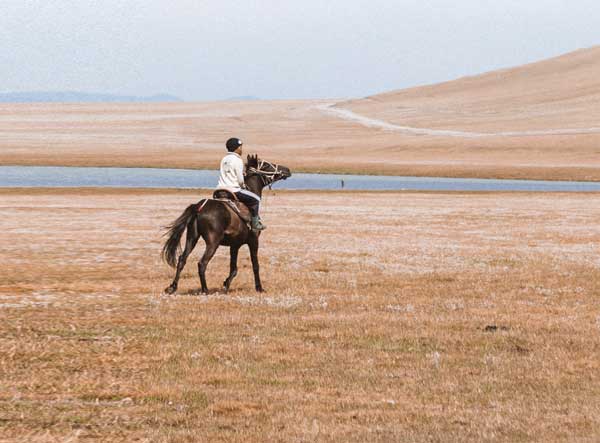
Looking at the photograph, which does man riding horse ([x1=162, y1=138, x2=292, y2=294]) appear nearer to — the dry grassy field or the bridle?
the bridle

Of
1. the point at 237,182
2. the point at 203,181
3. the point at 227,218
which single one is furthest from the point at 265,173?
the point at 203,181

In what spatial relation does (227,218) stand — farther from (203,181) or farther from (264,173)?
(203,181)

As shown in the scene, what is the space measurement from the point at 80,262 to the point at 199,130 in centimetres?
12601

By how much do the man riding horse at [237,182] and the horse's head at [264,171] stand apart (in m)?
0.37

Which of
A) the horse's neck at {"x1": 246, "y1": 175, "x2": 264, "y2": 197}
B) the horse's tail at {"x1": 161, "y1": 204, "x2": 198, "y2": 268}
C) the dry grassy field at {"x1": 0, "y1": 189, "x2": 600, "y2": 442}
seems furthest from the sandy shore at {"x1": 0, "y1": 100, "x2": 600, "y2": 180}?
the horse's tail at {"x1": 161, "y1": 204, "x2": 198, "y2": 268}

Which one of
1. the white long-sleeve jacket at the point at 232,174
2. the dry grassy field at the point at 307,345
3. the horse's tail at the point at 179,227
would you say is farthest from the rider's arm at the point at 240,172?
the dry grassy field at the point at 307,345

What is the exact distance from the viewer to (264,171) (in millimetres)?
19609

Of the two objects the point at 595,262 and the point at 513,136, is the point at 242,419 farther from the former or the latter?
the point at 513,136

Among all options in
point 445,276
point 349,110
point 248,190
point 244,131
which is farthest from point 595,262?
point 349,110

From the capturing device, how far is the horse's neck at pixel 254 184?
19484 mm

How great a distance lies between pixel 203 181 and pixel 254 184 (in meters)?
58.0

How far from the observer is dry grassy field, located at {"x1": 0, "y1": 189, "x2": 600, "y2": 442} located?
996 cm

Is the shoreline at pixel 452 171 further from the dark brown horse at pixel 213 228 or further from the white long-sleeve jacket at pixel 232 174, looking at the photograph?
the white long-sleeve jacket at pixel 232 174

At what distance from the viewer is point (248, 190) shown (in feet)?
63.7
